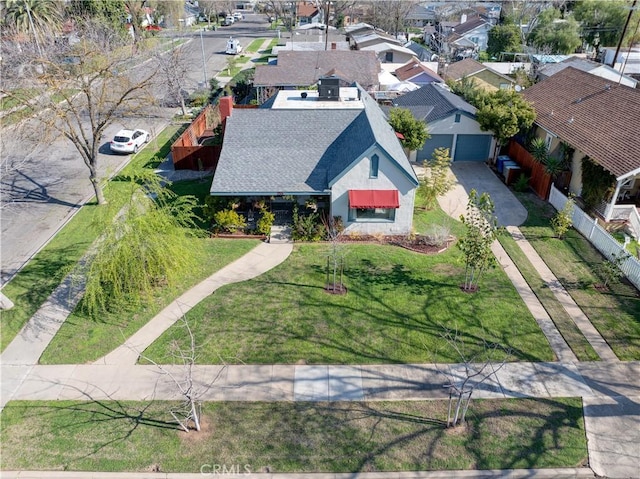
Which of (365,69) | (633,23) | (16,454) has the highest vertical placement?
(633,23)

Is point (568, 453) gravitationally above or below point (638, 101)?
below

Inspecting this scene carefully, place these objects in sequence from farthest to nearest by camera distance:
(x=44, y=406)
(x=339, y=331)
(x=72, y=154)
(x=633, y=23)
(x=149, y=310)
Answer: (x=633, y=23) < (x=72, y=154) < (x=149, y=310) < (x=339, y=331) < (x=44, y=406)

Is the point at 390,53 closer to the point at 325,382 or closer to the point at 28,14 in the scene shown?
the point at 28,14

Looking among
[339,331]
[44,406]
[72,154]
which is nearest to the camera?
[44,406]

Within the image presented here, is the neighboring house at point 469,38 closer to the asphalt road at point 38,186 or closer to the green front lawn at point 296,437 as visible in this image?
the asphalt road at point 38,186

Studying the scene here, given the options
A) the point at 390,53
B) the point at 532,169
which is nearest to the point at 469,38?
the point at 390,53

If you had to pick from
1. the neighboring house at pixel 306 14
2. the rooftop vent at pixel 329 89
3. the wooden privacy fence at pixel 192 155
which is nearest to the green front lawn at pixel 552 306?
the rooftop vent at pixel 329 89

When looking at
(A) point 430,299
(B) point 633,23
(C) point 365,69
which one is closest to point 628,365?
(A) point 430,299

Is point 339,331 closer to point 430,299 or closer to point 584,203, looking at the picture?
point 430,299

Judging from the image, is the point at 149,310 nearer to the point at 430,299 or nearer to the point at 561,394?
the point at 430,299

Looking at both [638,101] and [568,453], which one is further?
[638,101]
